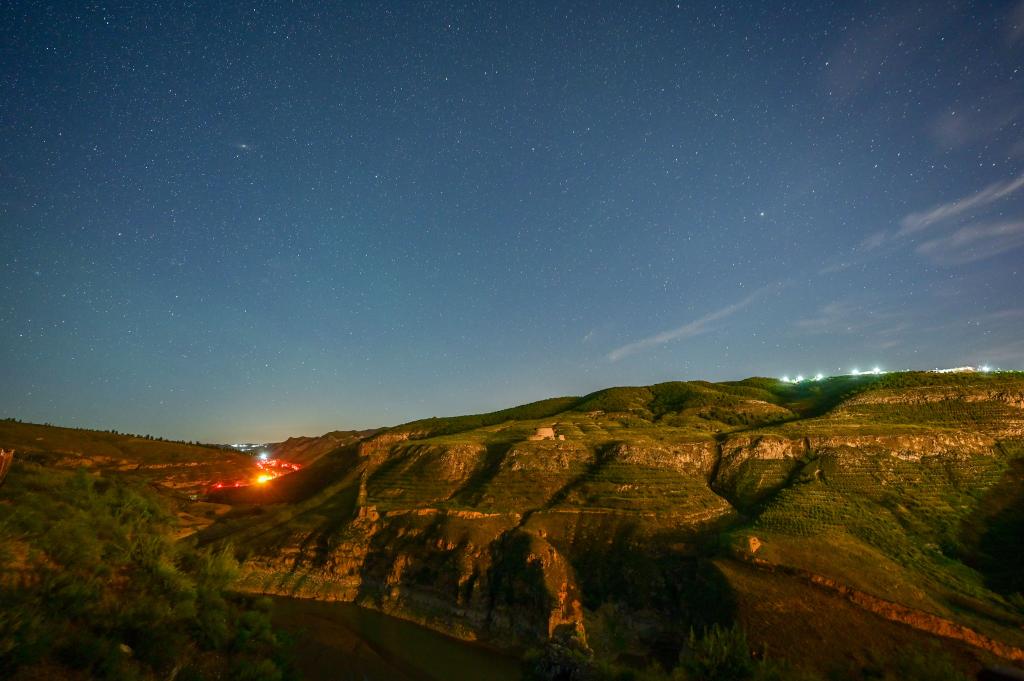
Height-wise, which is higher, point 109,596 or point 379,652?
point 109,596

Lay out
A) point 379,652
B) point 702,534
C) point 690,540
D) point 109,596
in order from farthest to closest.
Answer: point 702,534
point 690,540
point 379,652
point 109,596

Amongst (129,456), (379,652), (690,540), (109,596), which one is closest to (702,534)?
(690,540)

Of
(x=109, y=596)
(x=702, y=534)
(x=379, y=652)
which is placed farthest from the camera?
(x=702, y=534)

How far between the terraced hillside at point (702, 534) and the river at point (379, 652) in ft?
7.55

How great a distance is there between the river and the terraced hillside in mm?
2301

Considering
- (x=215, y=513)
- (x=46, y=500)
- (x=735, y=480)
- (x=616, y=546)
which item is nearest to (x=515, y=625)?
(x=616, y=546)

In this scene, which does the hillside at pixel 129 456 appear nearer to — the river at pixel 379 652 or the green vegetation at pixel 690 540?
the green vegetation at pixel 690 540

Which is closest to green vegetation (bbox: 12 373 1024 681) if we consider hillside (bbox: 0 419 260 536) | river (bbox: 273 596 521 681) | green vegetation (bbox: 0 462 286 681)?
green vegetation (bbox: 0 462 286 681)

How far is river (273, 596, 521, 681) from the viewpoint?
123ft

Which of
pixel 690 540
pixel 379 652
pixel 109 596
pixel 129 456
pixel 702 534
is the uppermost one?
pixel 109 596

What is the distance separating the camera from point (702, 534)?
1940 inches

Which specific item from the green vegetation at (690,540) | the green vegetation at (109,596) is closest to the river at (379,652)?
the green vegetation at (690,540)

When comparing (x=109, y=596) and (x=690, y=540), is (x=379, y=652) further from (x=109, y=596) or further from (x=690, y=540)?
(x=109, y=596)

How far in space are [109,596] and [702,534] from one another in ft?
172
